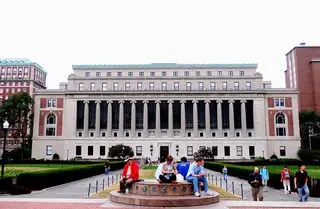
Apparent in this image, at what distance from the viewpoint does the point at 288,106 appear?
87.5 m

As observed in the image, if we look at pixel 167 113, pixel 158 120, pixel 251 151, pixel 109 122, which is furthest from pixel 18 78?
pixel 251 151

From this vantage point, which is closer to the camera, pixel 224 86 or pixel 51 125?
pixel 51 125

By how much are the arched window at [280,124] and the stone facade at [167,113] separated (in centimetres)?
26

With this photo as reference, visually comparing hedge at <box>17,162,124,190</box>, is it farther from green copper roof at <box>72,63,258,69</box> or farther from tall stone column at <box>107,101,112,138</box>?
green copper roof at <box>72,63,258,69</box>

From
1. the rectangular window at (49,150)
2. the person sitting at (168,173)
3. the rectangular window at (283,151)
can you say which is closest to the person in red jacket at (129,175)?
the person sitting at (168,173)

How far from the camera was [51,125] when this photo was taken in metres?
90.2

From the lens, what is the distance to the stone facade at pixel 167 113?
86750mm

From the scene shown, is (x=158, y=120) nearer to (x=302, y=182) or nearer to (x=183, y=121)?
(x=183, y=121)

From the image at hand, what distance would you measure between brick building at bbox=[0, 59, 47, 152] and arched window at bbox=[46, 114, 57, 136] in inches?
1399

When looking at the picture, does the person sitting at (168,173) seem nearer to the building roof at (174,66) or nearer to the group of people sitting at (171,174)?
the group of people sitting at (171,174)

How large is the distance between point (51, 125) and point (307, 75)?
77239 mm

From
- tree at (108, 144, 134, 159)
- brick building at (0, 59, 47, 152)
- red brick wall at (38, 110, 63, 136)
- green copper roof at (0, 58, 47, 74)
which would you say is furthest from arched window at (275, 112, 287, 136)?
green copper roof at (0, 58, 47, 74)

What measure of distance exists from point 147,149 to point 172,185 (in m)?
71.5

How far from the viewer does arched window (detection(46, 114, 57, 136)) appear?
89938mm
